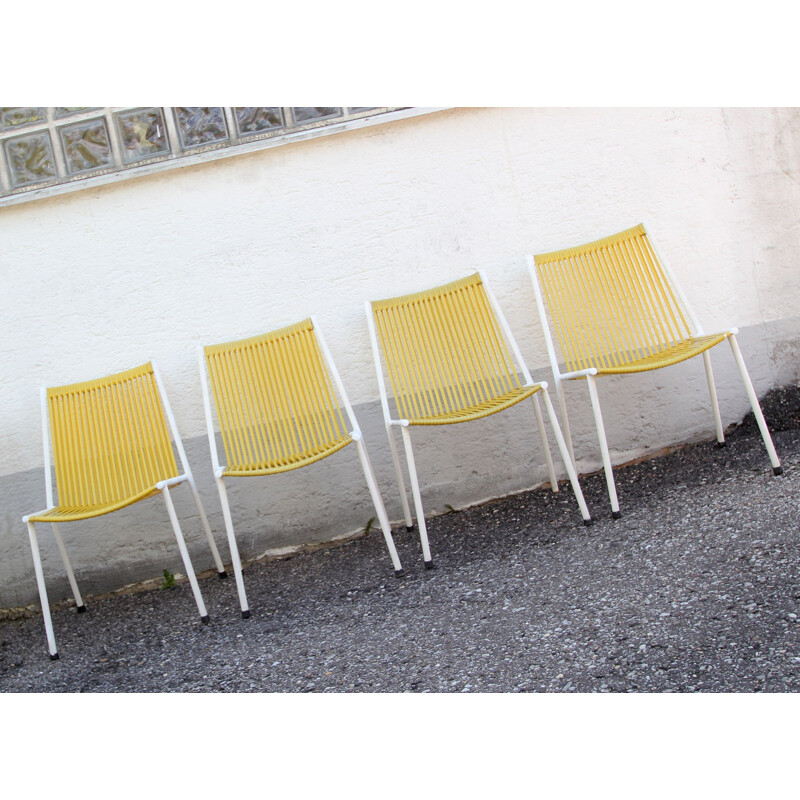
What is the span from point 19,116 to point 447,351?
2.10 metres

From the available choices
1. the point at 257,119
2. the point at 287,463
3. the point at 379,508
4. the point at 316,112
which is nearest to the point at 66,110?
the point at 257,119

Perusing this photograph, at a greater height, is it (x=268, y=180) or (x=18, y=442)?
(x=268, y=180)

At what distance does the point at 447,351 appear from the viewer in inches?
128

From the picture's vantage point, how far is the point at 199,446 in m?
3.47

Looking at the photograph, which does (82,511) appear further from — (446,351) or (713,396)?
(713,396)

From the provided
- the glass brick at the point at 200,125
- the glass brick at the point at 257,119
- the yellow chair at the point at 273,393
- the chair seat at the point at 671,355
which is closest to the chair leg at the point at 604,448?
the chair seat at the point at 671,355

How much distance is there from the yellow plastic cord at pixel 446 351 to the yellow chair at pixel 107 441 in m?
0.93

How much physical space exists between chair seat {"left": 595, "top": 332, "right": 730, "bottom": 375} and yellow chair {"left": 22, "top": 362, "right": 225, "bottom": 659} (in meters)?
1.67

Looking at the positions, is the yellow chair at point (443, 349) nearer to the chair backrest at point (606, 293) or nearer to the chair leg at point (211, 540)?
the chair backrest at point (606, 293)
